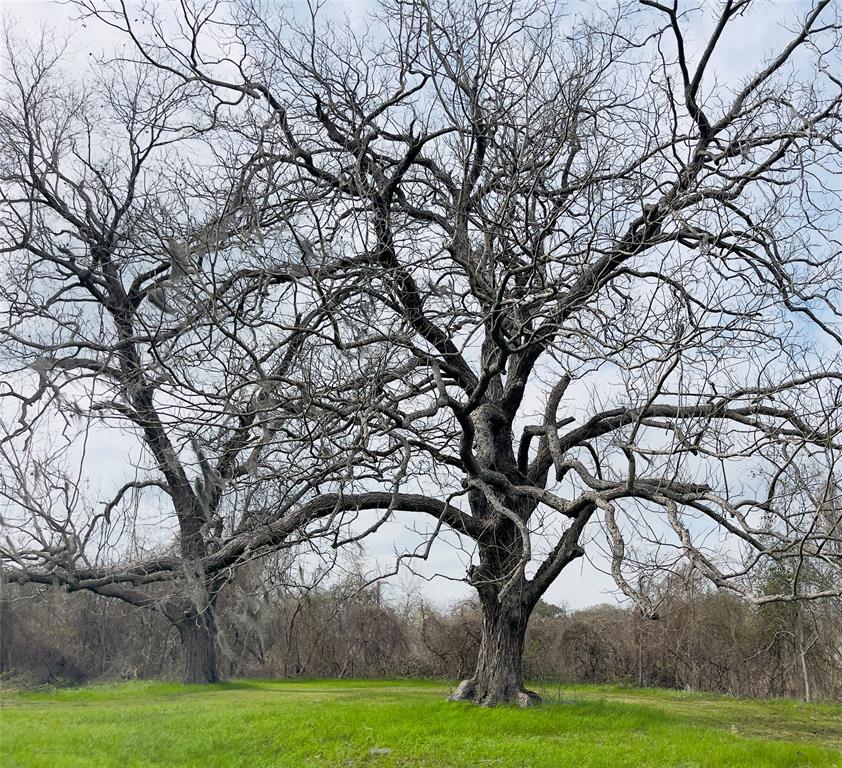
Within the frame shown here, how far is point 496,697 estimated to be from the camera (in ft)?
38.8

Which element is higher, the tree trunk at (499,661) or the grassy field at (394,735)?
the tree trunk at (499,661)

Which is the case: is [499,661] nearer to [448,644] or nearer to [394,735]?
[394,735]

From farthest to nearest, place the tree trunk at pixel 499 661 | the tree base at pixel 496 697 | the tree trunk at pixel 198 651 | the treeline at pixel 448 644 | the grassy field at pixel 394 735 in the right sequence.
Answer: the treeline at pixel 448 644, the tree trunk at pixel 198 651, the tree trunk at pixel 499 661, the tree base at pixel 496 697, the grassy field at pixel 394 735

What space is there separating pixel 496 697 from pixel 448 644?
31.4 ft

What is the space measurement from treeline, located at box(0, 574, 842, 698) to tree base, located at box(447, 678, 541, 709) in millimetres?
5926

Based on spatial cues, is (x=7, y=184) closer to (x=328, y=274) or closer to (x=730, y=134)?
(x=328, y=274)

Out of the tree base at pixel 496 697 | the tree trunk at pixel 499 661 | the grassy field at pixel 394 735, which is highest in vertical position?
the tree trunk at pixel 499 661

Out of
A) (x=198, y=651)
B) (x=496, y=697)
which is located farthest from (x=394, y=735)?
(x=198, y=651)

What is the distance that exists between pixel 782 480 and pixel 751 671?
11398 mm

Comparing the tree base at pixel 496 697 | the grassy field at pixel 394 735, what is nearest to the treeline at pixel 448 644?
the grassy field at pixel 394 735

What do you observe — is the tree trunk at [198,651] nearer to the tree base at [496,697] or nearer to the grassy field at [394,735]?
the grassy field at [394,735]

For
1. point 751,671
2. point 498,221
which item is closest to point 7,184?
point 498,221

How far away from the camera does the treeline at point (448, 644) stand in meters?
18.0

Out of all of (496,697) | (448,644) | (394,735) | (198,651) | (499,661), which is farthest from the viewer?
(448,644)
